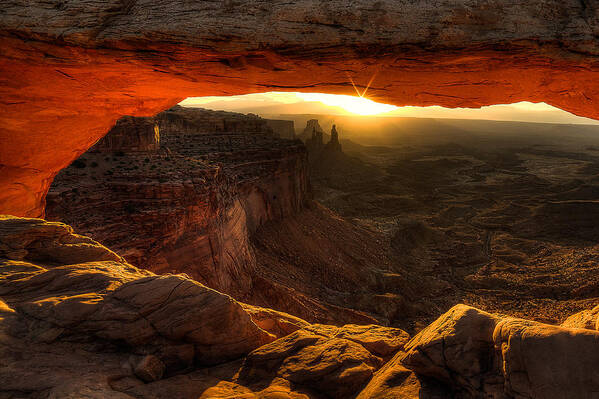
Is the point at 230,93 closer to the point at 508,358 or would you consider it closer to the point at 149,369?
→ the point at 149,369

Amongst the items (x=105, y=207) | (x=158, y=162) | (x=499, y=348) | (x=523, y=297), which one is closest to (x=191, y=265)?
(x=105, y=207)

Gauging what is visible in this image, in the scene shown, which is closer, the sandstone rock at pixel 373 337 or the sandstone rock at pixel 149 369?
the sandstone rock at pixel 149 369

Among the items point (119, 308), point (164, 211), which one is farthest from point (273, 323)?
point (164, 211)

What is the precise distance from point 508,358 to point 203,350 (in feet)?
13.8

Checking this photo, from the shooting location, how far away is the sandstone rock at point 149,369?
3846 millimetres

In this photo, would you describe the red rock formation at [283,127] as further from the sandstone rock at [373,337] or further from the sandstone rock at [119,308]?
the sandstone rock at [119,308]

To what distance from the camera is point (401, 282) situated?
21.8 metres

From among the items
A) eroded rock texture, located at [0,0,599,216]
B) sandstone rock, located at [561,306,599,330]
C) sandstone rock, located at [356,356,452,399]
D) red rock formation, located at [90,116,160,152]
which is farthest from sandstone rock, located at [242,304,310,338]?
red rock formation, located at [90,116,160,152]

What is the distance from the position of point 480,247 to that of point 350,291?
18.8 m

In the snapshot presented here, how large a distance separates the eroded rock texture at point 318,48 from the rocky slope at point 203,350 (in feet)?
11.2

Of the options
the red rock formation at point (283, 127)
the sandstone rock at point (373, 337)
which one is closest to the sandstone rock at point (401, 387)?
the sandstone rock at point (373, 337)

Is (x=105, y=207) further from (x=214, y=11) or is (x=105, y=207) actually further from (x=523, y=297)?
(x=523, y=297)

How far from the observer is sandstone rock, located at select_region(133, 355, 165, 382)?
3.85 meters

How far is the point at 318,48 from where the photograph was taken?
4.72 meters
